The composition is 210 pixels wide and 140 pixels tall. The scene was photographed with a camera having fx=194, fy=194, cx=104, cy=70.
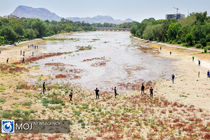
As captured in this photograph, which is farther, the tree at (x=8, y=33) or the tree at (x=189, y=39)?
the tree at (x=8, y=33)

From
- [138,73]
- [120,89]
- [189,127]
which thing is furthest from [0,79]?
[189,127]

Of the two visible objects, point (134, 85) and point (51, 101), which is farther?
point (134, 85)

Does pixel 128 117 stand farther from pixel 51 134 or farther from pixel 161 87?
pixel 161 87

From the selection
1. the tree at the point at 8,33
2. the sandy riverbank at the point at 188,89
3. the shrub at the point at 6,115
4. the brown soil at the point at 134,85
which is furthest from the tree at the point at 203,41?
the tree at the point at 8,33

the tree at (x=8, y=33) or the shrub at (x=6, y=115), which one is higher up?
the tree at (x=8, y=33)

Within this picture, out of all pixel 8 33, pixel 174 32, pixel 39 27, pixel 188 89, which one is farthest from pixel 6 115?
pixel 39 27

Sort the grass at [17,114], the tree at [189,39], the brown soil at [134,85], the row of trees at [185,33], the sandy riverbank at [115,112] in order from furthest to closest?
the tree at [189,39] → the row of trees at [185,33] → the brown soil at [134,85] → the grass at [17,114] → the sandy riverbank at [115,112]

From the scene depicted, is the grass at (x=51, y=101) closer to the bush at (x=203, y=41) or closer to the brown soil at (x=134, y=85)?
the brown soil at (x=134, y=85)

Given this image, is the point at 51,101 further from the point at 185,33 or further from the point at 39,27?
the point at 39,27

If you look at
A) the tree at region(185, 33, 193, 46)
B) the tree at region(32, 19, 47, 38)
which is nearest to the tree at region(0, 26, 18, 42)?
the tree at region(32, 19, 47, 38)

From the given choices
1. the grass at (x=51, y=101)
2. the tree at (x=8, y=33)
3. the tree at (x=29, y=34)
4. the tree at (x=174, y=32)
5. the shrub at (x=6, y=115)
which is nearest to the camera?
the shrub at (x=6, y=115)

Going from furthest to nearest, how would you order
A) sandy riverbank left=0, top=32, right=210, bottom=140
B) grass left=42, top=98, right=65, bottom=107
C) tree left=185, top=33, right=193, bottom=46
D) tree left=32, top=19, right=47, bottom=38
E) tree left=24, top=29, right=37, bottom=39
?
1. tree left=32, top=19, right=47, bottom=38
2. tree left=24, top=29, right=37, bottom=39
3. tree left=185, top=33, right=193, bottom=46
4. grass left=42, top=98, right=65, bottom=107
5. sandy riverbank left=0, top=32, right=210, bottom=140

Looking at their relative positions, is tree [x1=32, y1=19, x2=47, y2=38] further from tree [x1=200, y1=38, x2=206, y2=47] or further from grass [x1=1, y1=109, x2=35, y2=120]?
grass [x1=1, y1=109, x2=35, y2=120]

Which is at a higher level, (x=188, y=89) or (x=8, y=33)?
(x=8, y=33)
